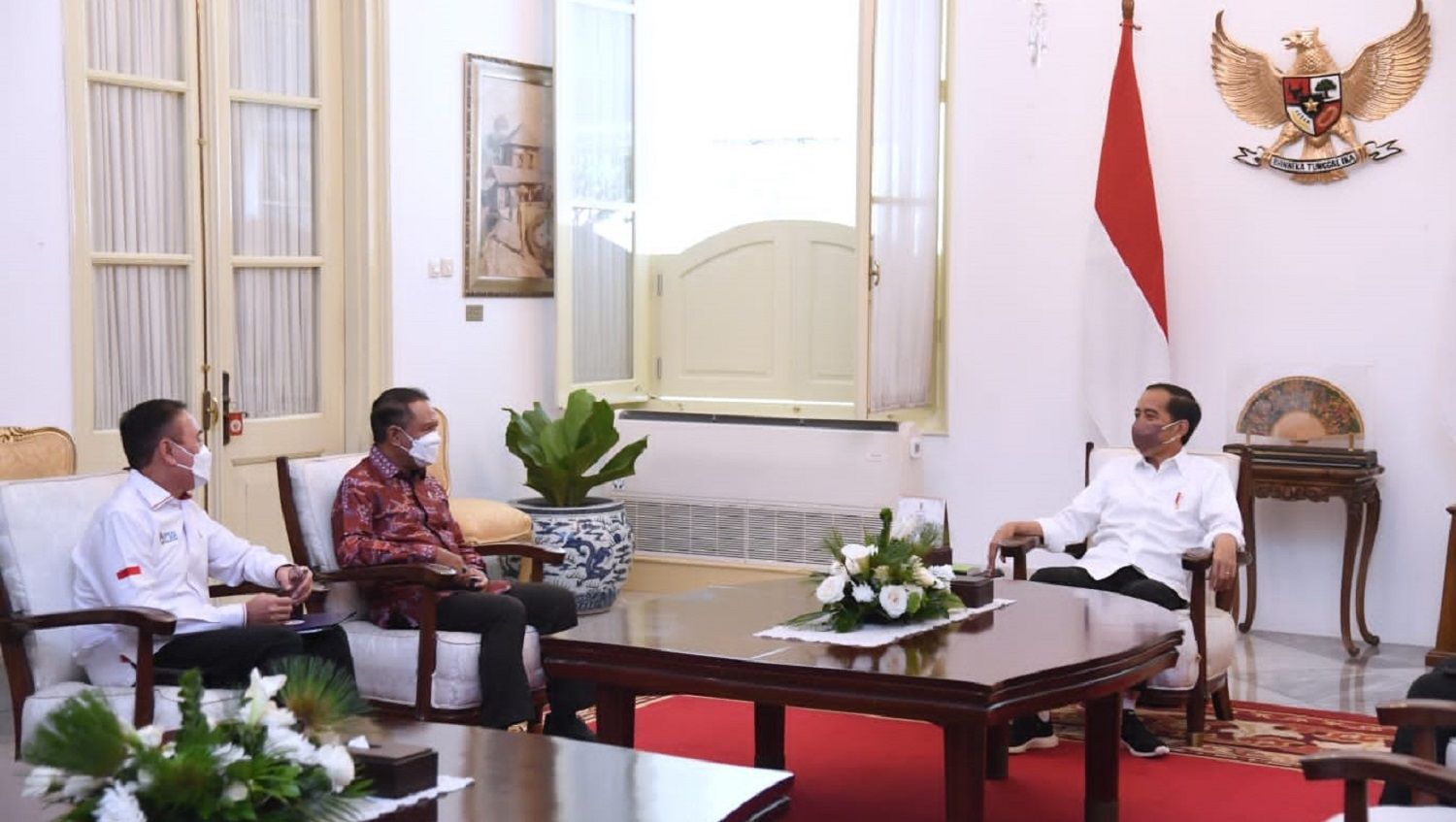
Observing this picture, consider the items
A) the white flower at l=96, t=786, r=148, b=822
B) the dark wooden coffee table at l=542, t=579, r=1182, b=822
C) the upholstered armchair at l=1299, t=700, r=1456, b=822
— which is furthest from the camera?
the dark wooden coffee table at l=542, t=579, r=1182, b=822

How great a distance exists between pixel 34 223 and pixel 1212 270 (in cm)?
450

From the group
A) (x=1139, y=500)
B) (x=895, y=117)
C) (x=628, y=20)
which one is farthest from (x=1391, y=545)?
(x=628, y=20)

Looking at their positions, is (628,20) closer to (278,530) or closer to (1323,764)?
(278,530)

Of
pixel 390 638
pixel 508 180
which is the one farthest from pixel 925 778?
pixel 508 180

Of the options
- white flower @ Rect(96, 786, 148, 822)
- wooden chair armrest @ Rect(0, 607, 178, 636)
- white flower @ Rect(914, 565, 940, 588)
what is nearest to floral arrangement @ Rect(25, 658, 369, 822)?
white flower @ Rect(96, 786, 148, 822)

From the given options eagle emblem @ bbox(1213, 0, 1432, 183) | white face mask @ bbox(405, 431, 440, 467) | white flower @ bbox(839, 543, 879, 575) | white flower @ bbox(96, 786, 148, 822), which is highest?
eagle emblem @ bbox(1213, 0, 1432, 183)

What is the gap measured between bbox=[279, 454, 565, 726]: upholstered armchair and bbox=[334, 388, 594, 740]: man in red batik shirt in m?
0.05

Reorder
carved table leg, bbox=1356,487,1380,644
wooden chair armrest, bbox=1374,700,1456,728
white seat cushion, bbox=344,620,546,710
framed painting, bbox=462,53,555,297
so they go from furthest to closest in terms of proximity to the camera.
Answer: framed painting, bbox=462,53,555,297
carved table leg, bbox=1356,487,1380,644
white seat cushion, bbox=344,620,546,710
wooden chair armrest, bbox=1374,700,1456,728

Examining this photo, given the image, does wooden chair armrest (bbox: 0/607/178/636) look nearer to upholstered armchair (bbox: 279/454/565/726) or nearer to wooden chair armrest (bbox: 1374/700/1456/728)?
upholstered armchair (bbox: 279/454/565/726)

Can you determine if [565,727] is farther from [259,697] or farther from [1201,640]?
[259,697]

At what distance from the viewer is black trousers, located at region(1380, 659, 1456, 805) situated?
3.43 metres

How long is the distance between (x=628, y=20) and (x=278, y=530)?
297 centimetres

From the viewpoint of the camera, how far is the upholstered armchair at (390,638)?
14.9ft

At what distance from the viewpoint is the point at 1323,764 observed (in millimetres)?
2824
